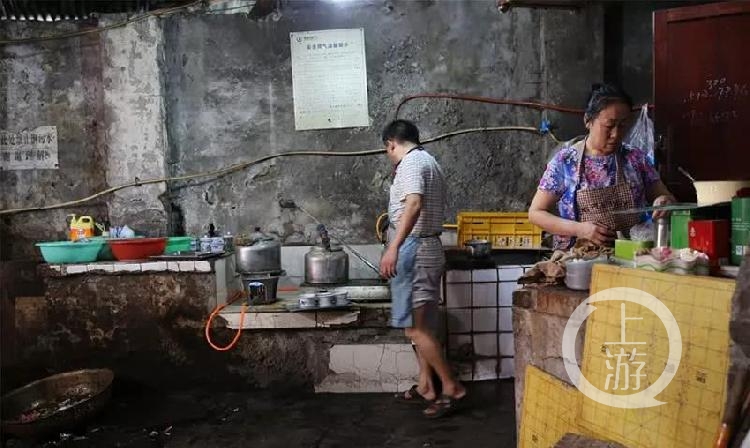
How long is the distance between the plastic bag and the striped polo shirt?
1802mm

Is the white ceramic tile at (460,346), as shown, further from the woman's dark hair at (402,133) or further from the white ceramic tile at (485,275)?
the woman's dark hair at (402,133)

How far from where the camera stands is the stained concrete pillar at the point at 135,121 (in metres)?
5.86

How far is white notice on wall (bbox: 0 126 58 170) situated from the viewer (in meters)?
6.08

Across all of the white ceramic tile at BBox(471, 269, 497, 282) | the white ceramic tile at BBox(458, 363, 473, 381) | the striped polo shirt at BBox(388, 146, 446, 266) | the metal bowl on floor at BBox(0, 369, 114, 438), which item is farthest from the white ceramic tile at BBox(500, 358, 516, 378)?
the metal bowl on floor at BBox(0, 369, 114, 438)

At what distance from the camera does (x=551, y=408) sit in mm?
2645

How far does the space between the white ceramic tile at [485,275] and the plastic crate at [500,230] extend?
0.40 m

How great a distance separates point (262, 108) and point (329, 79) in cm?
84

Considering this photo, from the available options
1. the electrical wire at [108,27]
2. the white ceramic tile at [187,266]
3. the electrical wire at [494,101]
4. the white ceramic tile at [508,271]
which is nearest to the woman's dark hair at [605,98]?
the white ceramic tile at [508,271]

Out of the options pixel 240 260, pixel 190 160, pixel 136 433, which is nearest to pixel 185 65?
pixel 190 160

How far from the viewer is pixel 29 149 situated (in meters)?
6.10

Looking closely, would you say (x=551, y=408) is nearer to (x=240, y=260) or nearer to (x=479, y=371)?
(x=479, y=371)

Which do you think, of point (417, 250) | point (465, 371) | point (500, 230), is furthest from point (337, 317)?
point (500, 230)

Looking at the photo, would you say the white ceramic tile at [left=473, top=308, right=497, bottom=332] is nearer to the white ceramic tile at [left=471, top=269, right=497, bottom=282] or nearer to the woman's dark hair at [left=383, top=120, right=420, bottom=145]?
the white ceramic tile at [left=471, top=269, right=497, bottom=282]

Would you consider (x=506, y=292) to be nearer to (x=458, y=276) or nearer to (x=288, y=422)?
(x=458, y=276)
